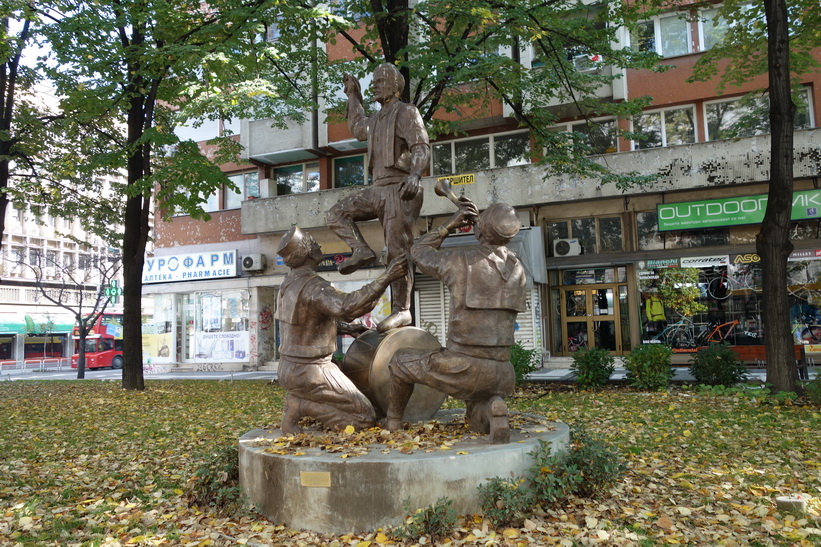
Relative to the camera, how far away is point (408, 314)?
19.4ft

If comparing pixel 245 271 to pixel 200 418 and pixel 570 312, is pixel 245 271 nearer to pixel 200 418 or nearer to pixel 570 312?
pixel 570 312

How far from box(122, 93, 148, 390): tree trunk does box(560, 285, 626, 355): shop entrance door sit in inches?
494

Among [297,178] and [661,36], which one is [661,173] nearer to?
[661,36]

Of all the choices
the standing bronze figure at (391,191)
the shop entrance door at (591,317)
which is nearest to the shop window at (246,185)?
the shop entrance door at (591,317)

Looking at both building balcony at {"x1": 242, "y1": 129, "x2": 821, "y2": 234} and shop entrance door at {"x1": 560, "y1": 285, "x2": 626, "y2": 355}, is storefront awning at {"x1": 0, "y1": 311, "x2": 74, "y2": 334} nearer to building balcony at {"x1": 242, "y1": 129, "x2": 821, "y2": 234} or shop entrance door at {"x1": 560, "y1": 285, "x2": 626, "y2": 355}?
building balcony at {"x1": 242, "y1": 129, "x2": 821, "y2": 234}

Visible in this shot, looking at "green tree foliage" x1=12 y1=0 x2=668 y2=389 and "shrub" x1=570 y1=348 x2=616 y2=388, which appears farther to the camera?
"shrub" x1=570 y1=348 x2=616 y2=388

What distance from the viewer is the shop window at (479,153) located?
2020cm

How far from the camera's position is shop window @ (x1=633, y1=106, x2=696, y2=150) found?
18.7 metres

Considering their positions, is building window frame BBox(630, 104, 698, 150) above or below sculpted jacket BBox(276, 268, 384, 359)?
above

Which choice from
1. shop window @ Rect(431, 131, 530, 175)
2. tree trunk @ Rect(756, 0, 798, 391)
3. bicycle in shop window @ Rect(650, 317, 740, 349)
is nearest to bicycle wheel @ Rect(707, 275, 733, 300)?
bicycle in shop window @ Rect(650, 317, 740, 349)

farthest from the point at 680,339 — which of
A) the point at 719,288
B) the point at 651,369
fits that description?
the point at 651,369

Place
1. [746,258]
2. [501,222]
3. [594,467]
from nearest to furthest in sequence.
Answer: [594,467] → [501,222] → [746,258]

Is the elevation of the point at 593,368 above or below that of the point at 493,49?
below

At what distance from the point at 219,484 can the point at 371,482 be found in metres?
1.53
